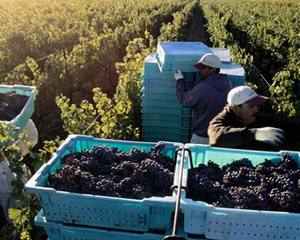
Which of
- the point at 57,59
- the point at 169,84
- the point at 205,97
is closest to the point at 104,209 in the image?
the point at 205,97

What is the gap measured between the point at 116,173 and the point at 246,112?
65.1 inches

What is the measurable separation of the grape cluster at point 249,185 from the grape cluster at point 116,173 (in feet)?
0.69

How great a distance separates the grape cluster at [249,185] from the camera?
2.60 metres

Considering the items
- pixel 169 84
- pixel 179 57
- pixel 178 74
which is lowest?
pixel 169 84

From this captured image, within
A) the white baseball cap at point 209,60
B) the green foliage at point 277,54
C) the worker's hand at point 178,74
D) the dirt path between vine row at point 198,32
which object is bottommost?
the dirt path between vine row at point 198,32

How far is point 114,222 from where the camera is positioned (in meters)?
2.62

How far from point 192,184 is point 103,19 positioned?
13.9 metres

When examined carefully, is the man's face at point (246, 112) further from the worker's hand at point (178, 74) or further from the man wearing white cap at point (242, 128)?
the worker's hand at point (178, 74)

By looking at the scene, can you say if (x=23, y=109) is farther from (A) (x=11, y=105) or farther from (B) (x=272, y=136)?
(B) (x=272, y=136)

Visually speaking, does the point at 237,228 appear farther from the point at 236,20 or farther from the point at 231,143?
the point at 236,20

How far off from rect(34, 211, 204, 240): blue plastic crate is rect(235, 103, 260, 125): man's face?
5.80 ft

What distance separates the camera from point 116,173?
9.56 ft

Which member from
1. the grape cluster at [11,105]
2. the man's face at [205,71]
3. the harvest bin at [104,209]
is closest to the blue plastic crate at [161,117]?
the man's face at [205,71]

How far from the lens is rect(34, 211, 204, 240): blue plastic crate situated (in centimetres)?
263
